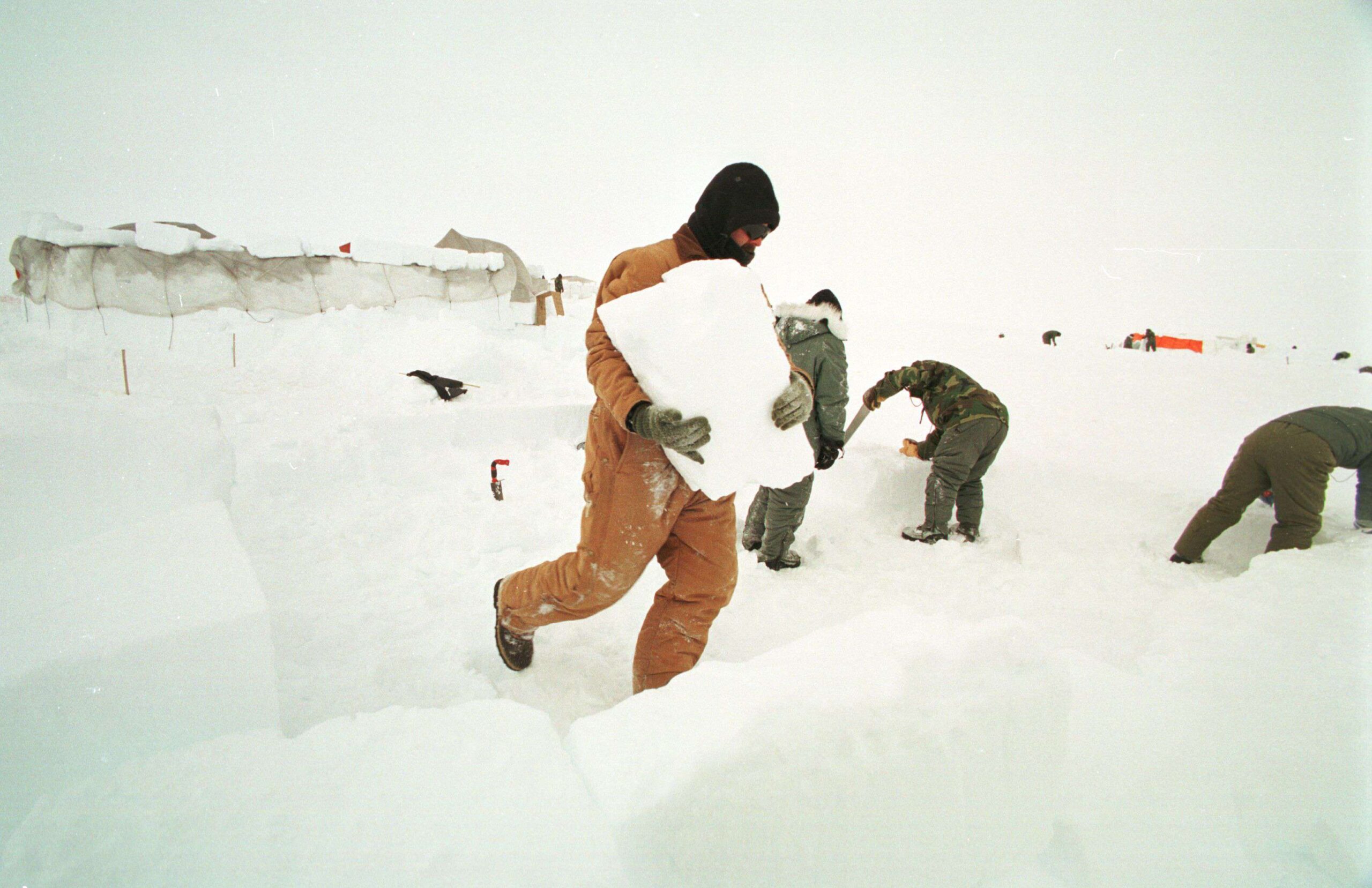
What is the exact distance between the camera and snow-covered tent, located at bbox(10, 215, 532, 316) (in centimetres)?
975

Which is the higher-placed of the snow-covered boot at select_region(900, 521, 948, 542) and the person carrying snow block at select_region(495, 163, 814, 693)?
the person carrying snow block at select_region(495, 163, 814, 693)

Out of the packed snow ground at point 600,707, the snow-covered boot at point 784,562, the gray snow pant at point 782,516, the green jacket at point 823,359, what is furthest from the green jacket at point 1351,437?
the snow-covered boot at point 784,562

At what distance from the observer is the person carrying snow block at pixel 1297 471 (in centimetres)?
260

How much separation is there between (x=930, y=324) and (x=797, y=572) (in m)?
11.0

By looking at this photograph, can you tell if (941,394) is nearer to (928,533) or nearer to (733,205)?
(928,533)

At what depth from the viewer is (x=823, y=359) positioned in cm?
308

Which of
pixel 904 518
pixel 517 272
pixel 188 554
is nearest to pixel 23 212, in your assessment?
pixel 517 272

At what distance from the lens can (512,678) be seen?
1885mm

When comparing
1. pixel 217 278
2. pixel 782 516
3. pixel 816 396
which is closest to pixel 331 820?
pixel 782 516

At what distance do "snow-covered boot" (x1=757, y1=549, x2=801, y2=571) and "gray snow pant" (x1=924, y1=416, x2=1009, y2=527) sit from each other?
40.1 inches

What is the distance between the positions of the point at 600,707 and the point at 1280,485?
346 cm

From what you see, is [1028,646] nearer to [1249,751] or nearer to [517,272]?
[1249,751]

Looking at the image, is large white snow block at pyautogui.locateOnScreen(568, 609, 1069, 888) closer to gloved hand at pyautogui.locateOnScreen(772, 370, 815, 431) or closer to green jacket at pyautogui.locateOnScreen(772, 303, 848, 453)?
gloved hand at pyautogui.locateOnScreen(772, 370, 815, 431)

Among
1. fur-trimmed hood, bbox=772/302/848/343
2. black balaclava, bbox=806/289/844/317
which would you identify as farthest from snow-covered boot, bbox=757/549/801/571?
black balaclava, bbox=806/289/844/317
